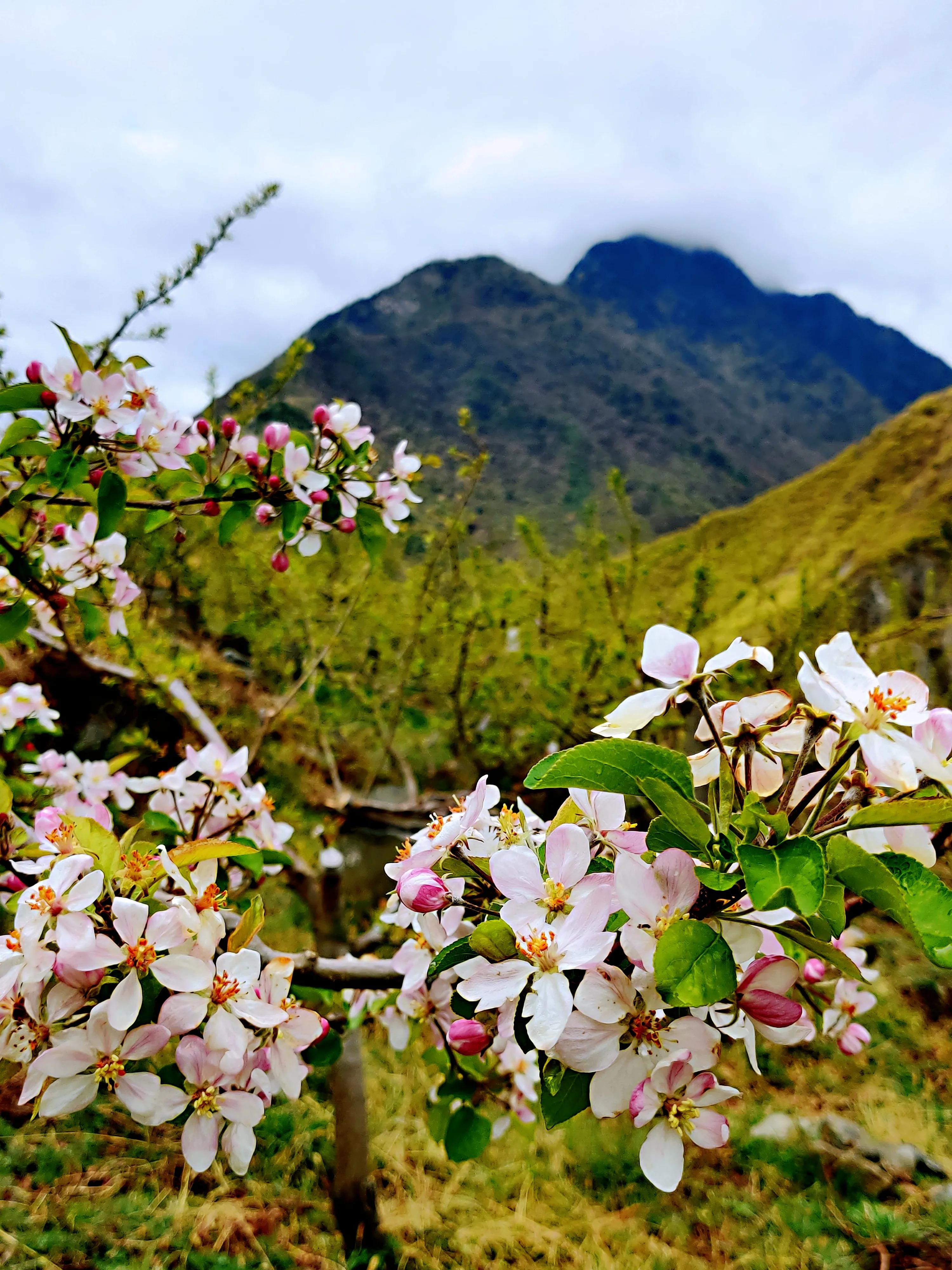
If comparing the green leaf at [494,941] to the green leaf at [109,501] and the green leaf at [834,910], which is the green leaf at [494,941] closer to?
the green leaf at [834,910]

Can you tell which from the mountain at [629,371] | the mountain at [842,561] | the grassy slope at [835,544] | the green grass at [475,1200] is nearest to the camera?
the green grass at [475,1200]

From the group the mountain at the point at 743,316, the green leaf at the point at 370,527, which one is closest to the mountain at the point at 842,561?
the green leaf at the point at 370,527

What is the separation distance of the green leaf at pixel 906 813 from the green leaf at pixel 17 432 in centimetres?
115

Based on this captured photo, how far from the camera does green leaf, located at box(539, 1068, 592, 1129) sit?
1.69ft

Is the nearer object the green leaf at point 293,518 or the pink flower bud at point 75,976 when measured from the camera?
the pink flower bud at point 75,976

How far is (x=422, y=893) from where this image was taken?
54 centimetres

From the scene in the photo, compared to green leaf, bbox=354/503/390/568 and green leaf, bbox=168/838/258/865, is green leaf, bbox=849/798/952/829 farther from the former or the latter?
green leaf, bbox=354/503/390/568

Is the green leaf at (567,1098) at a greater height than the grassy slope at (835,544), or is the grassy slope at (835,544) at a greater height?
the grassy slope at (835,544)

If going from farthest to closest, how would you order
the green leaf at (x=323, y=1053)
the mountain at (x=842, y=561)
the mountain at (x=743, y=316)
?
1. the mountain at (x=743, y=316)
2. the mountain at (x=842, y=561)
3. the green leaf at (x=323, y=1053)

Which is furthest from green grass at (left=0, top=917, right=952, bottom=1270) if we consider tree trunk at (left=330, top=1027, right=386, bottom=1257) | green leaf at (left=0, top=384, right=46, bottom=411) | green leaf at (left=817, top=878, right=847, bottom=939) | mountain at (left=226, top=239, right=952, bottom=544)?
mountain at (left=226, top=239, right=952, bottom=544)

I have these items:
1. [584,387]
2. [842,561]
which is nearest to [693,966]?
[842,561]

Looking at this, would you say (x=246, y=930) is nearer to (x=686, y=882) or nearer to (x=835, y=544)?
(x=686, y=882)

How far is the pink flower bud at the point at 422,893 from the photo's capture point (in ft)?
1.77

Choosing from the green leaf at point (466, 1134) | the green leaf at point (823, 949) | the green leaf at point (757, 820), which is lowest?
the green leaf at point (466, 1134)
